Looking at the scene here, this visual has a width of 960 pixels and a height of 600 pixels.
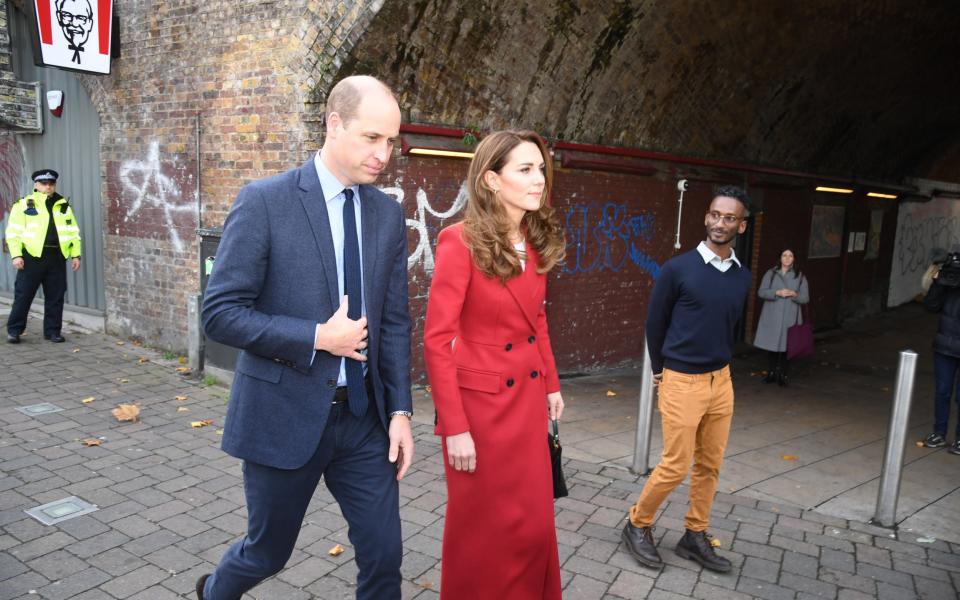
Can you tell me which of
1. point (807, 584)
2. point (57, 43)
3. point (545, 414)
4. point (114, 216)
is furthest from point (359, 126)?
point (114, 216)

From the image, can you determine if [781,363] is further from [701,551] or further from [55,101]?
[55,101]

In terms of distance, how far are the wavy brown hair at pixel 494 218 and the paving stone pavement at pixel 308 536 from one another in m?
1.85

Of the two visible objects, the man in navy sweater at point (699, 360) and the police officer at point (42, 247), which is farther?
the police officer at point (42, 247)

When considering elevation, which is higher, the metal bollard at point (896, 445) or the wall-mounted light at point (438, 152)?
the wall-mounted light at point (438, 152)

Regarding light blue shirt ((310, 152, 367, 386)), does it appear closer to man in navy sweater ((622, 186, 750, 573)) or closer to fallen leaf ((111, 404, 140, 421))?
man in navy sweater ((622, 186, 750, 573))

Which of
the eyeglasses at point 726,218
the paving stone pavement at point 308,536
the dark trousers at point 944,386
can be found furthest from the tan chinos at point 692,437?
the dark trousers at point 944,386

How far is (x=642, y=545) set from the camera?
13.6 ft

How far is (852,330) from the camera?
50.7 feet

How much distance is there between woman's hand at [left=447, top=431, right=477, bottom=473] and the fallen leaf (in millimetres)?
4519

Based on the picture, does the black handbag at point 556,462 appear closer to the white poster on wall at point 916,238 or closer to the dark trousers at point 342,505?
the dark trousers at point 342,505

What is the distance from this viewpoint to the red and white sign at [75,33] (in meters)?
7.92

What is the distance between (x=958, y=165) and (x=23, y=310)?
71.9ft

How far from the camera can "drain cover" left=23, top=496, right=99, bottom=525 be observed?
Answer: 4414mm

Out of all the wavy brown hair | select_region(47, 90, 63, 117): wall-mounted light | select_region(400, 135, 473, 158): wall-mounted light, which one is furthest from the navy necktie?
select_region(47, 90, 63, 117): wall-mounted light
